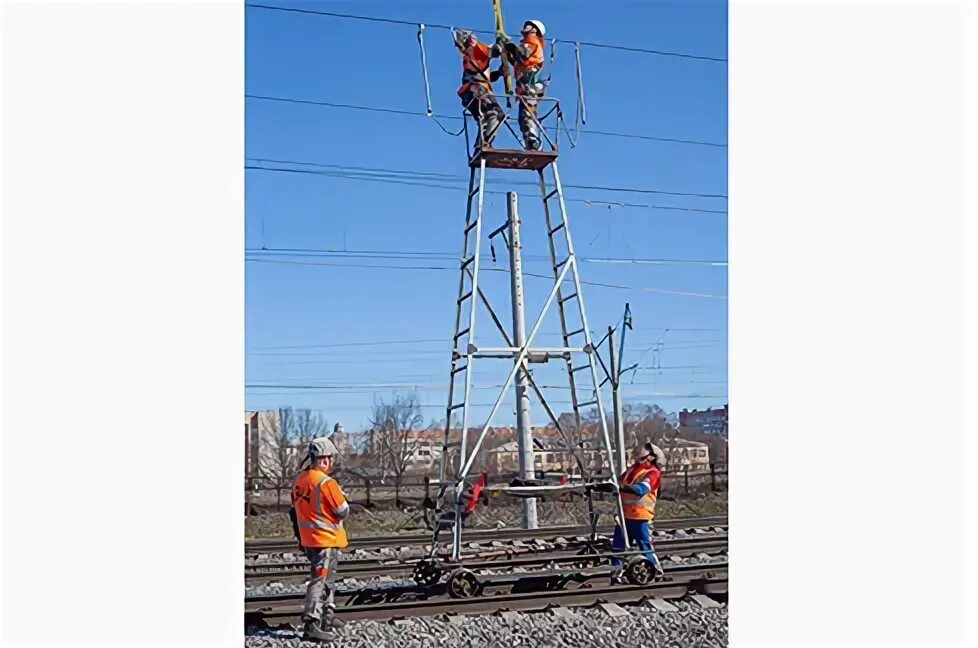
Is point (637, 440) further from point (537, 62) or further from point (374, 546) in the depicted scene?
point (537, 62)

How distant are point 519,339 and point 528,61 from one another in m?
1.77

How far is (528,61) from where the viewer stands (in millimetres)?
6000

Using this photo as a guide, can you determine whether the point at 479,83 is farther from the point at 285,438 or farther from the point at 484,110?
the point at 285,438

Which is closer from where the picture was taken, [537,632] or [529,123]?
[537,632]

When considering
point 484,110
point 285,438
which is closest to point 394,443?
point 285,438

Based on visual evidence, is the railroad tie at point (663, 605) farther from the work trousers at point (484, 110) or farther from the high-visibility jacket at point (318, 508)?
the work trousers at point (484, 110)

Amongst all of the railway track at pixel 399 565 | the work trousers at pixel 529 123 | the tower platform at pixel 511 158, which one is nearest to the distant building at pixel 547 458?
the railway track at pixel 399 565

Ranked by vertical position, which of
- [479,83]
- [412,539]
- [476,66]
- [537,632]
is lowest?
[412,539]

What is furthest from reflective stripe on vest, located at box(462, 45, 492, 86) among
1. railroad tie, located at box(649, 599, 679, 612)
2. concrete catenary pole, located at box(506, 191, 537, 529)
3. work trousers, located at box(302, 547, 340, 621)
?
railroad tie, located at box(649, 599, 679, 612)

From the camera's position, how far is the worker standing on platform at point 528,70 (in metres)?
5.98

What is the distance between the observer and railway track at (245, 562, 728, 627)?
5391 millimetres

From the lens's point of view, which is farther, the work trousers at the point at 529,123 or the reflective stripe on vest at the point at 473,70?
the work trousers at the point at 529,123

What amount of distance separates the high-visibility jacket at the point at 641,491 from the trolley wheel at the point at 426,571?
4.45 feet
